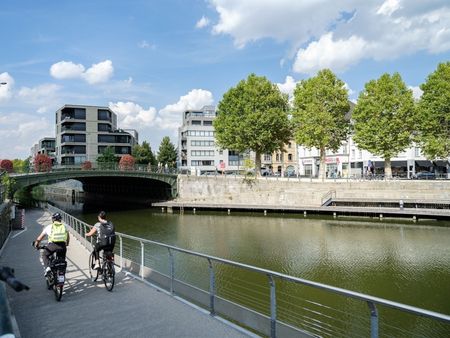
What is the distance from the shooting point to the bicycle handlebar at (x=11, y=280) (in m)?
3.12

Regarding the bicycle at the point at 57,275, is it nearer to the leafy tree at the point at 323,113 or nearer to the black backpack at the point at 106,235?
the black backpack at the point at 106,235

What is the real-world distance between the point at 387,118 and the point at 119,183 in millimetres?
47572

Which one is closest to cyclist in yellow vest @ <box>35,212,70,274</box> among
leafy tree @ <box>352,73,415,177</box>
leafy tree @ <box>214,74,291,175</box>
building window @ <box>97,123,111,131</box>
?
leafy tree @ <box>352,73,415,177</box>

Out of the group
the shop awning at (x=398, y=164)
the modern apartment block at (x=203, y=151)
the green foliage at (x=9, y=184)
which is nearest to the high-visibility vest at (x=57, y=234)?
the green foliage at (x=9, y=184)

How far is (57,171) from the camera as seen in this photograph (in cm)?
4578

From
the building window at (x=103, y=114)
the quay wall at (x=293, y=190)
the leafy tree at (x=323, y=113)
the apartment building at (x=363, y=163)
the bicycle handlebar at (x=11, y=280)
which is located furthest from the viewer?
the building window at (x=103, y=114)

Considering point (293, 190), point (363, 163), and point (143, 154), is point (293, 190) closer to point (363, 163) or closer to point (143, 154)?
point (363, 163)

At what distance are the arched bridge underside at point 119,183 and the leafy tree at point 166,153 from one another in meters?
13.5

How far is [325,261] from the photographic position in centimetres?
2181

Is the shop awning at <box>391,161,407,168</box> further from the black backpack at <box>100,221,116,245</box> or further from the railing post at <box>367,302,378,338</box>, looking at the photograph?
the railing post at <box>367,302,378,338</box>

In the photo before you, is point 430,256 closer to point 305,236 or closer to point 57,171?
point 305,236

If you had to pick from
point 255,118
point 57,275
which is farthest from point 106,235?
point 255,118

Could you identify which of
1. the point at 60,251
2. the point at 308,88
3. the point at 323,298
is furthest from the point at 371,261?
the point at 308,88

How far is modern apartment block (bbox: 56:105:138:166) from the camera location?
89.4 m
